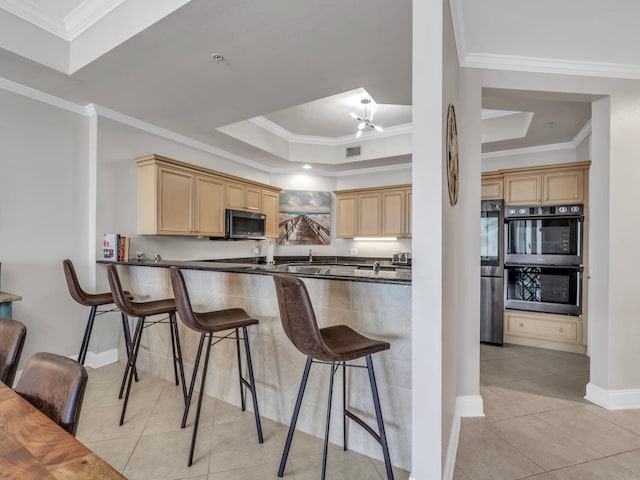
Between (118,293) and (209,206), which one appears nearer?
(118,293)

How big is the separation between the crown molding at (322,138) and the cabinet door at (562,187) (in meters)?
1.93

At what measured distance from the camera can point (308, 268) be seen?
7.84 ft

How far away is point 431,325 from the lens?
1.43 meters

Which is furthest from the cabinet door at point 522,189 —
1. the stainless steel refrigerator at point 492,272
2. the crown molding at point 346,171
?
the crown molding at point 346,171

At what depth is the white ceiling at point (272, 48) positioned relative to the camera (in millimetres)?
1960

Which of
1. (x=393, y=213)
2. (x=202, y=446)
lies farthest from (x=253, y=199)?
(x=202, y=446)

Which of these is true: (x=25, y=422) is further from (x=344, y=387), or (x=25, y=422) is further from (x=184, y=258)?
(x=184, y=258)

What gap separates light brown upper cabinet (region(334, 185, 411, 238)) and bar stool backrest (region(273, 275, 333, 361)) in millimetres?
3843

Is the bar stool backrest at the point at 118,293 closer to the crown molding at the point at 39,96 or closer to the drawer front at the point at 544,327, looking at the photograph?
the crown molding at the point at 39,96

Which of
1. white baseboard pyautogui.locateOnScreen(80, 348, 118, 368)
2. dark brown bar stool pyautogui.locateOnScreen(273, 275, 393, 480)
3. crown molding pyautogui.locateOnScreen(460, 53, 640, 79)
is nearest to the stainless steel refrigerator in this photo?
crown molding pyautogui.locateOnScreen(460, 53, 640, 79)

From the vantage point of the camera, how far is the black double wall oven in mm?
3646

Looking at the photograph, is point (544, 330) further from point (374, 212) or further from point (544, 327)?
point (374, 212)

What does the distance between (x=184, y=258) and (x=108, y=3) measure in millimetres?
2707

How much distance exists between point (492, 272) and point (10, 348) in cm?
432
